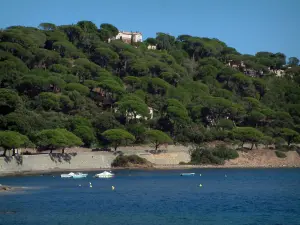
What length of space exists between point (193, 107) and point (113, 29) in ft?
183

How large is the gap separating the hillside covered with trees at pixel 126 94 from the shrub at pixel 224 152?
463 cm

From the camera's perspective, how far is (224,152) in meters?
93.2

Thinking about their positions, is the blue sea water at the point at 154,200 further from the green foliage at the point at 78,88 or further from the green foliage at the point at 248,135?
the green foliage at the point at 78,88

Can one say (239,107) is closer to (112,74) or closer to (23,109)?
(112,74)

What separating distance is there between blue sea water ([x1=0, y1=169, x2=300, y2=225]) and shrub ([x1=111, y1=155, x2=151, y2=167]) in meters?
9.18

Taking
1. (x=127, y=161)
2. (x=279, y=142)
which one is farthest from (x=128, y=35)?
(x=127, y=161)

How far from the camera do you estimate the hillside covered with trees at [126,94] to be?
87.6 meters

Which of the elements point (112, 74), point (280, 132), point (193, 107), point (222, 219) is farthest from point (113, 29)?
point (222, 219)

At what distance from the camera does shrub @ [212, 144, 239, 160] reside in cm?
9319

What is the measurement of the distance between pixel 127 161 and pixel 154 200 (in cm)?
3483

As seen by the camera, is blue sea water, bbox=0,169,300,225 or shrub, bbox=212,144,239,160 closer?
blue sea water, bbox=0,169,300,225

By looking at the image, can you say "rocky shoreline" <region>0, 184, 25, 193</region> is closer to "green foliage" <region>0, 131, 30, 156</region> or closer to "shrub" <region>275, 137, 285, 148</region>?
"green foliage" <region>0, 131, 30, 156</region>

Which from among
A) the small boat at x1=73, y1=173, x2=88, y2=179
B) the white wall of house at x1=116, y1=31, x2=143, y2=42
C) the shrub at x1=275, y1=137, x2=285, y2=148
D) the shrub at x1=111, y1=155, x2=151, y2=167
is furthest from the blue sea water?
the white wall of house at x1=116, y1=31, x2=143, y2=42

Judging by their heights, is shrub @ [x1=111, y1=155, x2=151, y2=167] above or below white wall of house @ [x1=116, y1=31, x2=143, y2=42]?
below
